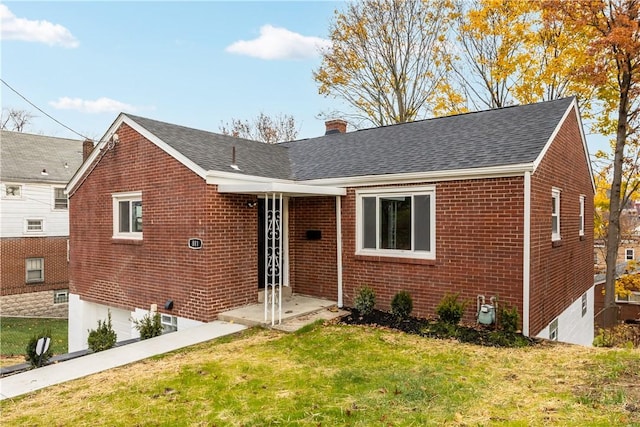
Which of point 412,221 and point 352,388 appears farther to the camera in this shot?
point 412,221

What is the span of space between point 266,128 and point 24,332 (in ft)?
62.1

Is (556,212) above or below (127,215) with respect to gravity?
above

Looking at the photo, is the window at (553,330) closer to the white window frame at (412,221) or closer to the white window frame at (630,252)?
the white window frame at (412,221)

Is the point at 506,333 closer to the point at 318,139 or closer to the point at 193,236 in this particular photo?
the point at 193,236

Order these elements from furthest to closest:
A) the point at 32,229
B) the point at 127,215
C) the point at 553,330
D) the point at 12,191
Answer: the point at 32,229 < the point at 12,191 < the point at 127,215 < the point at 553,330

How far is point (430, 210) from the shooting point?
327 inches

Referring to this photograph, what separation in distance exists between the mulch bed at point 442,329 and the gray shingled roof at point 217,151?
415cm

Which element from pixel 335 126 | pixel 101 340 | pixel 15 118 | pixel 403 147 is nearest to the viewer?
pixel 101 340

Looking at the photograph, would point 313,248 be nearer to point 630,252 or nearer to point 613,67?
point 613,67

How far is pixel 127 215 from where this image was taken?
10.3m

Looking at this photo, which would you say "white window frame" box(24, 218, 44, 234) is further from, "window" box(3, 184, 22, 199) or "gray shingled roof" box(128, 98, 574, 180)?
"gray shingled roof" box(128, 98, 574, 180)

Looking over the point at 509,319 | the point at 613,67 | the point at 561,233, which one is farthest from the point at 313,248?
the point at 613,67

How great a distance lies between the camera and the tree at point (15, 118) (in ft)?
104

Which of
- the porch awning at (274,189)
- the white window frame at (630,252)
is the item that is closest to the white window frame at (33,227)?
the porch awning at (274,189)
